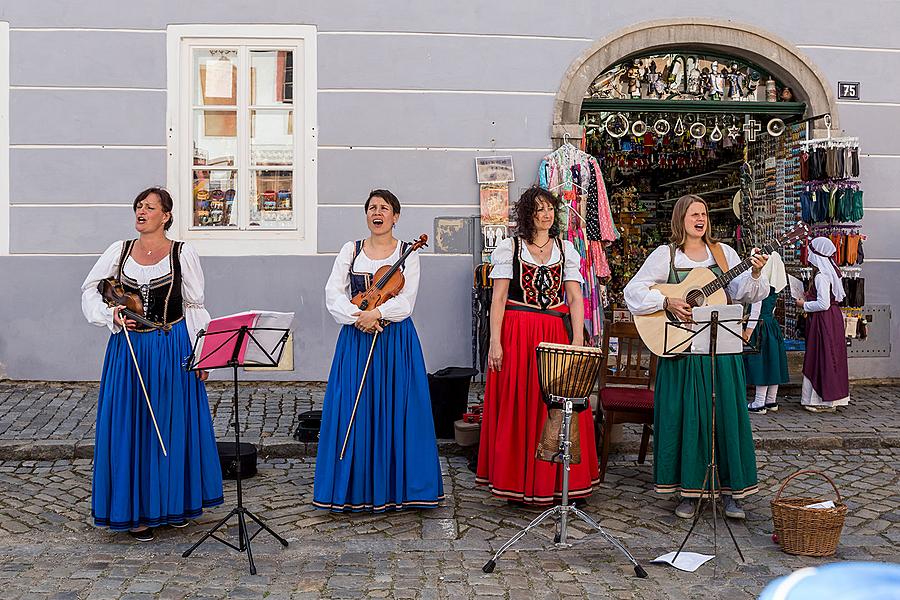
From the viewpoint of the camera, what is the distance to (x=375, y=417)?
5488mm

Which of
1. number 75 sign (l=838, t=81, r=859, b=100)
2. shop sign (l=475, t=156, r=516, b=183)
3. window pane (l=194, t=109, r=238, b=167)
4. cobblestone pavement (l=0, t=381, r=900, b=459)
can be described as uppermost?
number 75 sign (l=838, t=81, r=859, b=100)

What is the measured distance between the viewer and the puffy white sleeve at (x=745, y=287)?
547 centimetres

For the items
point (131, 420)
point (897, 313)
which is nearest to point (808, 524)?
point (131, 420)

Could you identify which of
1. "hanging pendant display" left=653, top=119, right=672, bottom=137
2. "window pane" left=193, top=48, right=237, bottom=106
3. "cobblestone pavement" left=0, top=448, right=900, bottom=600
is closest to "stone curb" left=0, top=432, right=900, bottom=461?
"cobblestone pavement" left=0, top=448, right=900, bottom=600

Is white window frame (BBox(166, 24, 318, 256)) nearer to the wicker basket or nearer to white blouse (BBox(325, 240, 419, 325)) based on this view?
white blouse (BBox(325, 240, 419, 325))

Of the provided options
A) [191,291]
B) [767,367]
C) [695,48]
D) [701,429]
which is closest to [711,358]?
[701,429]

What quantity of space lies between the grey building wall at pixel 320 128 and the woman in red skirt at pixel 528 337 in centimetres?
348

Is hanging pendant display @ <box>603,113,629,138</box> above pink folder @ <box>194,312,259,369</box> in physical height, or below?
above

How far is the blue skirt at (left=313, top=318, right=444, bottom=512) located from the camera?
5469mm

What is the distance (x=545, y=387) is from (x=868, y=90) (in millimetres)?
6509

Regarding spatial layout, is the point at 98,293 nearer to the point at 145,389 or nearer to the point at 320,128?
the point at 145,389

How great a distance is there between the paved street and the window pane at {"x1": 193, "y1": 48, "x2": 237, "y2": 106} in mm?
3481

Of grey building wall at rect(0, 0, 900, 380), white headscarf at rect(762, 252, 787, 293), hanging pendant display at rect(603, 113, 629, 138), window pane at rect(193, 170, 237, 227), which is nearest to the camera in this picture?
white headscarf at rect(762, 252, 787, 293)

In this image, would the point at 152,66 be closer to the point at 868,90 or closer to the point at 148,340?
the point at 148,340
